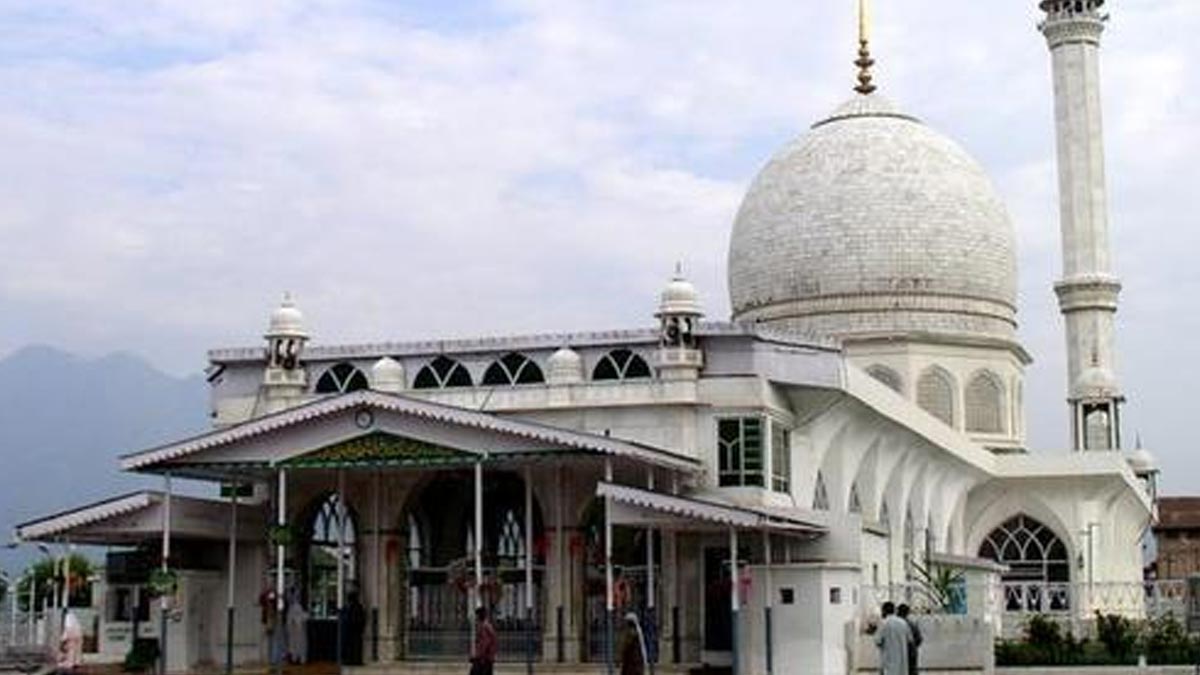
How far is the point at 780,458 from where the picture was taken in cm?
3328

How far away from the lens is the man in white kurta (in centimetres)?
2064

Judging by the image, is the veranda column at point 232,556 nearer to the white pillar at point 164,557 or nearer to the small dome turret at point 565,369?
the white pillar at point 164,557

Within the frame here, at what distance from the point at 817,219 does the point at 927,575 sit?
43.1 feet

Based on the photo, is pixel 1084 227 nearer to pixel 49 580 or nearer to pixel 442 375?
pixel 442 375

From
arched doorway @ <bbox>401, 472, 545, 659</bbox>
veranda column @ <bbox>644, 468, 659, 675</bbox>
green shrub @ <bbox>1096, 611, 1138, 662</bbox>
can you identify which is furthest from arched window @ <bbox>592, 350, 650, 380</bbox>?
green shrub @ <bbox>1096, 611, 1138, 662</bbox>

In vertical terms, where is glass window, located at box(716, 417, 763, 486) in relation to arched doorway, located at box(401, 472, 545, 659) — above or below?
above

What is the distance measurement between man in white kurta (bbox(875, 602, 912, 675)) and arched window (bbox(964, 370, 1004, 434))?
27870 mm

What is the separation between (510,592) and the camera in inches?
1340

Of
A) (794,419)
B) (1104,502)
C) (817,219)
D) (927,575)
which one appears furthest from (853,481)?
(1104,502)

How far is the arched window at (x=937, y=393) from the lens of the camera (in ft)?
154

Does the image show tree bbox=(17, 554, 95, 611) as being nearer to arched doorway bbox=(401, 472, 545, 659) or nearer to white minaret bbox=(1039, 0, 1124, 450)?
arched doorway bbox=(401, 472, 545, 659)

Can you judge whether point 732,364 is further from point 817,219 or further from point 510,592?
point 817,219

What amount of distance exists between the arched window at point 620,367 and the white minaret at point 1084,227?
2391cm

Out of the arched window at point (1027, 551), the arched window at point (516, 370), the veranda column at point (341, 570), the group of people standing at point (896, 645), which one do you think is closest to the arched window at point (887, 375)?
the arched window at point (1027, 551)
